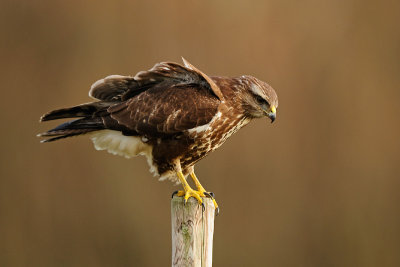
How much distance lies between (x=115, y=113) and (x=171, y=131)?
398mm

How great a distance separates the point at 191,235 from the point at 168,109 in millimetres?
744

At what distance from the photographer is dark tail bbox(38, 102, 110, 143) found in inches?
141

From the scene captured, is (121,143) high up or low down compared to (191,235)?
up

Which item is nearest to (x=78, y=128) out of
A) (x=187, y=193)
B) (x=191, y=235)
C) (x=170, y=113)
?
(x=170, y=113)

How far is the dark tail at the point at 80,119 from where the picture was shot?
3582 millimetres

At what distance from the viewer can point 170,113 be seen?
337cm

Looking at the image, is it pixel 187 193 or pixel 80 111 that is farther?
pixel 80 111

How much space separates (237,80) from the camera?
3641 mm

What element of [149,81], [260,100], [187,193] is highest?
[149,81]

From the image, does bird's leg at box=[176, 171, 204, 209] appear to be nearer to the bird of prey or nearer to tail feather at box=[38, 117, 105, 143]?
the bird of prey

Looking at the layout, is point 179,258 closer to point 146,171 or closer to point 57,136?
point 57,136

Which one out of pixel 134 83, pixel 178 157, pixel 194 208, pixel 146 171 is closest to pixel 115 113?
pixel 134 83

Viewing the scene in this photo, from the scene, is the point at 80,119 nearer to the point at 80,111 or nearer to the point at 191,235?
the point at 80,111

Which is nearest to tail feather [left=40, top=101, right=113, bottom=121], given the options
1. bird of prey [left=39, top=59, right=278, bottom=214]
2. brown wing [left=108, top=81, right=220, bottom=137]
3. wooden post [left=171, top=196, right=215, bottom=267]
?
bird of prey [left=39, top=59, right=278, bottom=214]
